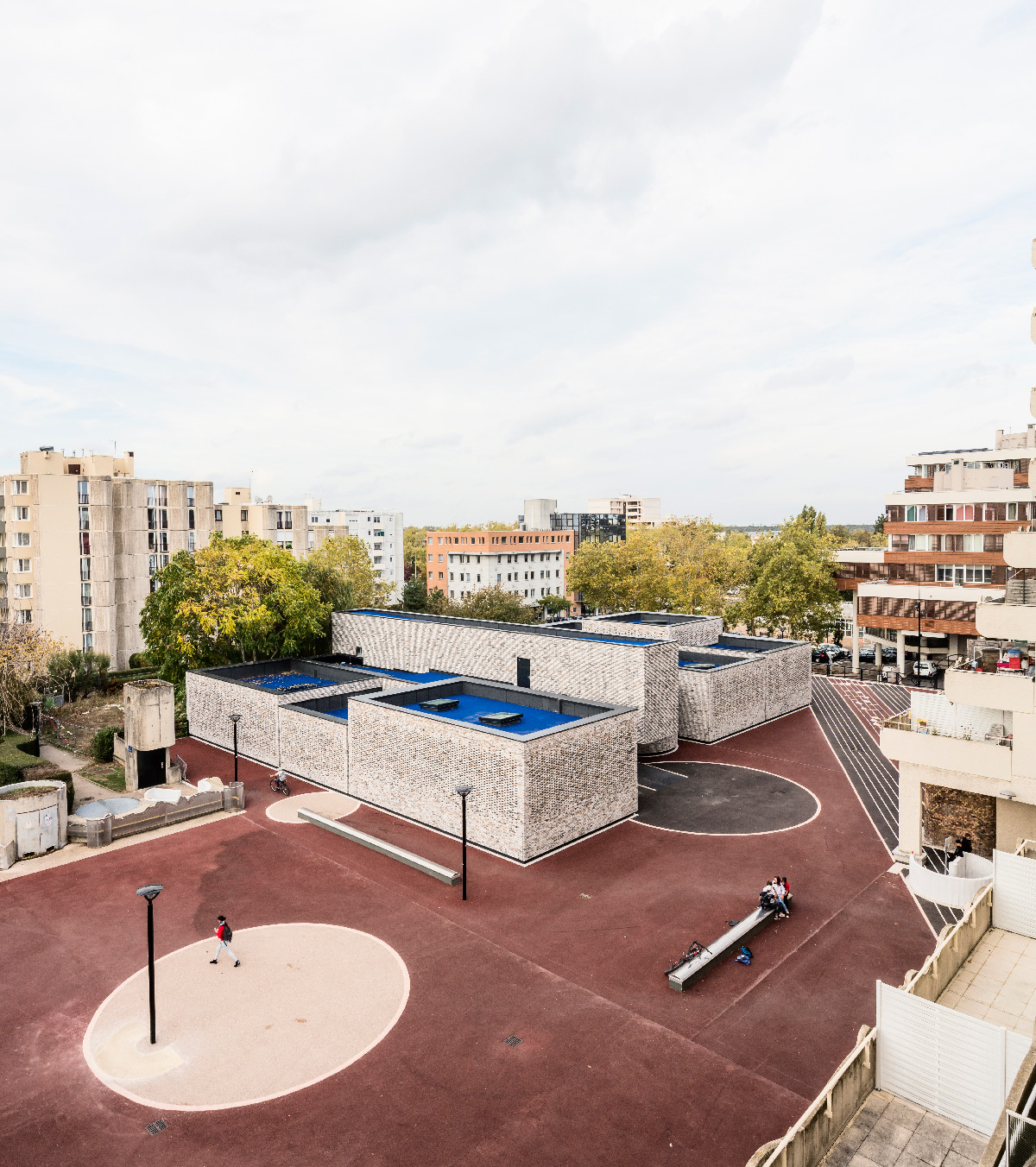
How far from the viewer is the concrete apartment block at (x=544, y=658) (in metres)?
35.5

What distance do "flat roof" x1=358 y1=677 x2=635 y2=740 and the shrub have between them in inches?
635

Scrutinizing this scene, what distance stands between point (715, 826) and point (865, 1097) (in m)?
16.3

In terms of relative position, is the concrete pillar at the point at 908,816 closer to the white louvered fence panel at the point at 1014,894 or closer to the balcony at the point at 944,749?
the balcony at the point at 944,749

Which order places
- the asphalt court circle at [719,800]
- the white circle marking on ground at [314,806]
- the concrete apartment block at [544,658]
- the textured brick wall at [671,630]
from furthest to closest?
the textured brick wall at [671,630], the concrete apartment block at [544,658], the white circle marking on ground at [314,806], the asphalt court circle at [719,800]

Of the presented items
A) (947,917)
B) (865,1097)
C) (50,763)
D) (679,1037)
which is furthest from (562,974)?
(50,763)

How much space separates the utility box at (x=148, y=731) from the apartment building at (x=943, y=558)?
52.0 meters

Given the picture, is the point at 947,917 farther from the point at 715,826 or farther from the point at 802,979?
the point at 715,826

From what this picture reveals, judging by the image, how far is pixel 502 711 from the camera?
30672mm

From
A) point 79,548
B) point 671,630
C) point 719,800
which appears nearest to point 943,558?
point 671,630

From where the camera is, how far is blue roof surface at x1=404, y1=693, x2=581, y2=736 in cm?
2812

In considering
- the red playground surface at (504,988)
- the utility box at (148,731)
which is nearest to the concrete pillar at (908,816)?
the red playground surface at (504,988)

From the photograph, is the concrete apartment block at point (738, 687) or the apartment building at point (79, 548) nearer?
the concrete apartment block at point (738, 687)

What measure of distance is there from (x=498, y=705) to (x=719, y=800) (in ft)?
33.4

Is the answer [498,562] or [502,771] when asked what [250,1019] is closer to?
[502,771]
